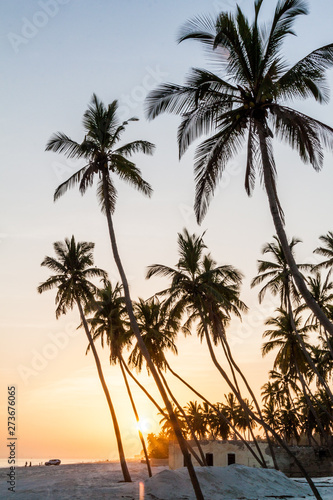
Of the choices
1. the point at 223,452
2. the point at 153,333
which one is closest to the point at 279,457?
the point at 223,452

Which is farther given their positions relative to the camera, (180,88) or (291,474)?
(291,474)

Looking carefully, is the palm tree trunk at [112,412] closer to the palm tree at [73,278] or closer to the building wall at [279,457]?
the palm tree at [73,278]

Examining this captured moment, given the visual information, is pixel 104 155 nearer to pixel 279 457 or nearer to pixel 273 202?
pixel 273 202

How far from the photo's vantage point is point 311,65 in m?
12.5

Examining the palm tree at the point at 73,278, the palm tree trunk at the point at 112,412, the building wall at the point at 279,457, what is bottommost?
the building wall at the point at 279,457

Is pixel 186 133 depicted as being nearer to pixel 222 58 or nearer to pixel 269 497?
pixel 222 58

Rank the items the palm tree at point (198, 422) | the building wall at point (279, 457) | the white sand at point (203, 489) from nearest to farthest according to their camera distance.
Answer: the white sand at point (203, 489)
the building wall at point (279, 457)
the palm tree at point (198, 422)

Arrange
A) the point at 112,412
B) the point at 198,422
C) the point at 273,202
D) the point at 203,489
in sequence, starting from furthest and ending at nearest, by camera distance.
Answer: the point at 198,422
the point at 112,412
the point at 203,489
the point at 273,202

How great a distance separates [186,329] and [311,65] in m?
22.6

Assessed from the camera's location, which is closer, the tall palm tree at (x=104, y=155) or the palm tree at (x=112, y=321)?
the tall palm tree at (x=104, y=155)

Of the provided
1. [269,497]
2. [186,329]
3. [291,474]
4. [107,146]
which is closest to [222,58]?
[107,146]

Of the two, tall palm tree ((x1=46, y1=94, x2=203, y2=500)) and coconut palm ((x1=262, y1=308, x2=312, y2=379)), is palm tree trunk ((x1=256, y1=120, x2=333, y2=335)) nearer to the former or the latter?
tall palm tree ((x1=46, y1=94, x2=203, y2=500))

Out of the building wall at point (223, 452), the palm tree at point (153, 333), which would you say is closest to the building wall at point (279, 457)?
the building wall at point (223, 452)

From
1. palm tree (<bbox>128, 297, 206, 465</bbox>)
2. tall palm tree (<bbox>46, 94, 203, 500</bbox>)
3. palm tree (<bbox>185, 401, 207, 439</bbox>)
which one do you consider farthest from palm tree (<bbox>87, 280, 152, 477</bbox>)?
palm tree (<bbox>185, 401, 207, 439</bbox>)
